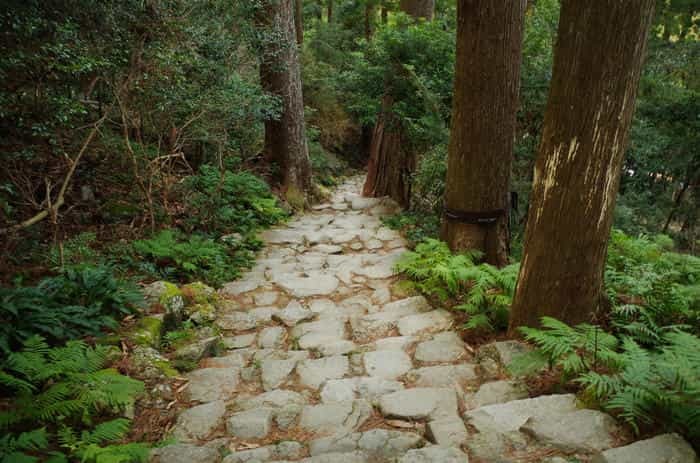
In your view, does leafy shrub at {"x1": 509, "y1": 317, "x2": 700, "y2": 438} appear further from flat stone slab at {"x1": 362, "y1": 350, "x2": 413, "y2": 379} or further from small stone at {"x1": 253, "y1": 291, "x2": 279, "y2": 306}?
small stone at {"x1": 253, "y1": 291, "x2": 279, "y2": 306}

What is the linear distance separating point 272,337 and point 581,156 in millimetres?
3191

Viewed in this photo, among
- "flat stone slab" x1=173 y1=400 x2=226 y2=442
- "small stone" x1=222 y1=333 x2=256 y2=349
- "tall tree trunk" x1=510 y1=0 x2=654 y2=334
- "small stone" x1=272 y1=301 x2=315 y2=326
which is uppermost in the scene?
"tall tree trunk" x1=510 y1=0 x2=654 y2=334

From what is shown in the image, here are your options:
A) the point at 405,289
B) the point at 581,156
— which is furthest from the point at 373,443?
the point at 405,289

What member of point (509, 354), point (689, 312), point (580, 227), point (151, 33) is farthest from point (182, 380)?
point (151, 33)

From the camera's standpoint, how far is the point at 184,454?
258 centimetres

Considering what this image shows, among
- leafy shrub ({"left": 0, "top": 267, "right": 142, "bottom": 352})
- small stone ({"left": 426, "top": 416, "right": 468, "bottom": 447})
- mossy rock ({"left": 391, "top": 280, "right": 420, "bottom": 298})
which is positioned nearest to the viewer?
small stone ({"left": 426, "top": 416, "right": 468, "bottom": 447})

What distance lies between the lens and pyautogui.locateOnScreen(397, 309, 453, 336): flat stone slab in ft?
14.0

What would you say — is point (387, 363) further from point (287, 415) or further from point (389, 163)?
point (389, 163)

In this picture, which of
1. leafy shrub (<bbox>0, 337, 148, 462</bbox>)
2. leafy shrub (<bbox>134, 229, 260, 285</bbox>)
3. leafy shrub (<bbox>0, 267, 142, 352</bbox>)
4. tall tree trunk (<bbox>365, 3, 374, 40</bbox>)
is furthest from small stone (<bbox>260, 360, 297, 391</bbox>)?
tall tree trunk (<bbox>365, 3, 374, 40</bbox>)

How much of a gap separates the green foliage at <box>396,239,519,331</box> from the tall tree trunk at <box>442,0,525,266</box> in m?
0.41

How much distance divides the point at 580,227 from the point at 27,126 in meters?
5.57

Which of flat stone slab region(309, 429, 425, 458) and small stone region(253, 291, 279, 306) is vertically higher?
flat stone slab region(309, 429, 425, 458)

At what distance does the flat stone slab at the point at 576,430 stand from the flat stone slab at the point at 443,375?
900 millimetres

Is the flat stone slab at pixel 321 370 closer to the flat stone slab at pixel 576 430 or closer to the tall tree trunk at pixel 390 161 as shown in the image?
the flat stone slab at pixel 576 430
